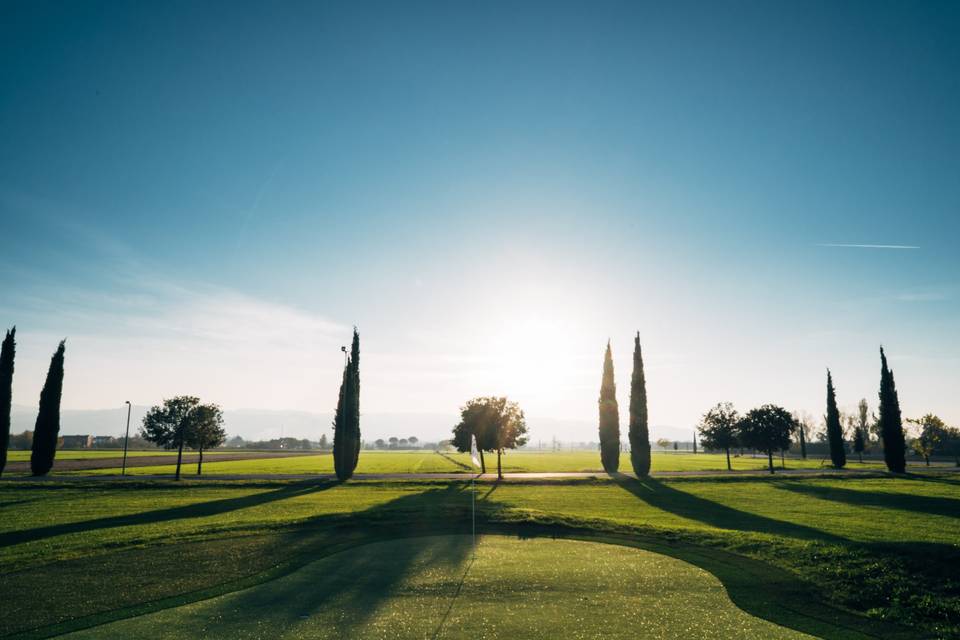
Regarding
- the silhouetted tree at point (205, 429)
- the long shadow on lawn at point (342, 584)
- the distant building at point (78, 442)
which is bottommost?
the distant building at point (78, 442)

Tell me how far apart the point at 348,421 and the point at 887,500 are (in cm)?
4050

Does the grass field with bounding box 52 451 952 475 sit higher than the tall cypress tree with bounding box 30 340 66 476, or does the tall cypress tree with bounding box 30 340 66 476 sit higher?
the tall cypress tree with bounding box 30 340 66 476

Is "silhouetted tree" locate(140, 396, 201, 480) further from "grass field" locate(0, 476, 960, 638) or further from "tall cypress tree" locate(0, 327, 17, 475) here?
"tall cypress tree" locate(0, 327, 17, 475)

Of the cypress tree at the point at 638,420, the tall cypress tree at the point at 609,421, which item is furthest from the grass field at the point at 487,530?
the tall cypress tree at the point at 609,421

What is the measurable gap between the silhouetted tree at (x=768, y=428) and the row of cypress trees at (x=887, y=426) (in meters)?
9.06

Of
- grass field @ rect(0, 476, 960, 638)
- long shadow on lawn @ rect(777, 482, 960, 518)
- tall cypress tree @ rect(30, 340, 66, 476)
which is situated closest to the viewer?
grass field @ rect(0, 476, 960, 638)

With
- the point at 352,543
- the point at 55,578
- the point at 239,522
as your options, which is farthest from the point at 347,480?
the point at 55,578

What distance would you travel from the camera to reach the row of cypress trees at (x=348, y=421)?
44.3m

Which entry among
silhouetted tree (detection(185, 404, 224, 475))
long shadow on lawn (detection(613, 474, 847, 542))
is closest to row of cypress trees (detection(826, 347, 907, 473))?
long shadow on lawn (detection(613, 474, 847, 542))

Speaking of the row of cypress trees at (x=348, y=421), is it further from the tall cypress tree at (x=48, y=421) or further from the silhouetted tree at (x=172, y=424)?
the tall cypress tree at (x=48, y=421)

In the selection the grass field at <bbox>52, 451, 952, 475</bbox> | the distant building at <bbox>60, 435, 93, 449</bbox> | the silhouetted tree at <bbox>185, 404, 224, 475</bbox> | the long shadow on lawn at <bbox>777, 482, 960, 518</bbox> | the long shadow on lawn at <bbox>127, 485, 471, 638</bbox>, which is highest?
the silhouetted tree at <bbox>185, 404, 224, 475</bbox>

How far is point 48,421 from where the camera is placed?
48688mm

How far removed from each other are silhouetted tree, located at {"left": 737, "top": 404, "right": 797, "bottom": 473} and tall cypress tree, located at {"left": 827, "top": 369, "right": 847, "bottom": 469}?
41.0ft

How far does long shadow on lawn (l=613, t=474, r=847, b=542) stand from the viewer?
20797 millimetres
